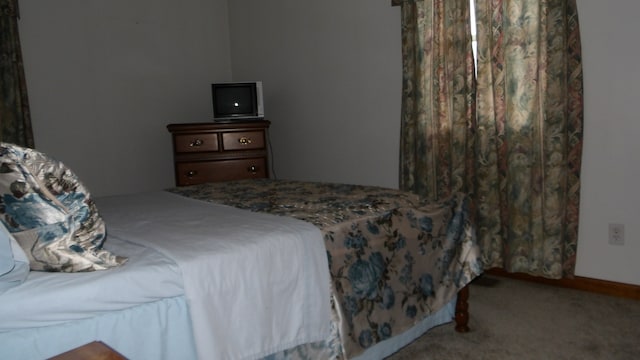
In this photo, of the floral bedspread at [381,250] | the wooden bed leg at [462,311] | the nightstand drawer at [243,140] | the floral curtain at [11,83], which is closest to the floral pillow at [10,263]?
the floral bedspread at [381,250]


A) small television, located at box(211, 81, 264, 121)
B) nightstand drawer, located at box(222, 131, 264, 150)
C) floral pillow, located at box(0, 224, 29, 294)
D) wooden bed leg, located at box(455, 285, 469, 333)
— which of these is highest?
small television, located at box(211, 81, 264, 121)

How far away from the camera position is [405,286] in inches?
66.0

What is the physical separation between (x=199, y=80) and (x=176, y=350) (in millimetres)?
3486

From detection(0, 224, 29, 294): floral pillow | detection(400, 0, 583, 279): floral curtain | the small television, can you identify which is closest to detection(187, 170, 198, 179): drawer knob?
the small television

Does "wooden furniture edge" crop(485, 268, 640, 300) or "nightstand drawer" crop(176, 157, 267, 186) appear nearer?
"wooden furniture edge" crop(485, 268, 640, 300)

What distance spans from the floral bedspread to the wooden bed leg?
115mm

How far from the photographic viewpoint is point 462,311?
2008 mm

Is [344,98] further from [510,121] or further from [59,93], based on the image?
[59,93]

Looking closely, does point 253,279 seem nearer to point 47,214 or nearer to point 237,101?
point 47,214

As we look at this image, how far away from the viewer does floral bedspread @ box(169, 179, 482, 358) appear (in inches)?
58.5

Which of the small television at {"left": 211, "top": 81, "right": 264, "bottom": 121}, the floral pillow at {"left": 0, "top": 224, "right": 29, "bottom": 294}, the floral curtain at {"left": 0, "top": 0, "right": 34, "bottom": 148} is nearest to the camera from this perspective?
the floral pillow at {"left": 0, "top": 224, "right": 29, "bottom": 294}

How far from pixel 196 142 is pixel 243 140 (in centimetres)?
36

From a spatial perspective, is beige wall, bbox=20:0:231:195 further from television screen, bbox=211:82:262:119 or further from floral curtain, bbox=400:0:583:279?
floral curtain, bbox=400:0:583:279

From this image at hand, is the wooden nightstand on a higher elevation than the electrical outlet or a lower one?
higher
